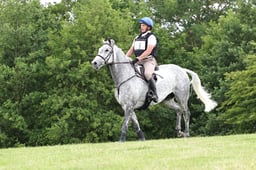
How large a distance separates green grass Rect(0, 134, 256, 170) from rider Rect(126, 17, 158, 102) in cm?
278

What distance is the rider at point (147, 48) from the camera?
51.5ft

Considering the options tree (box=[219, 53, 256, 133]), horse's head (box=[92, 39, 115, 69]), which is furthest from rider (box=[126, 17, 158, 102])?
tree (box=[219, 53, 256, 133])

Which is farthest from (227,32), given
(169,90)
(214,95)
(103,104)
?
(169,90)

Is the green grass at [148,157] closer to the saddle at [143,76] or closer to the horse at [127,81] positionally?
the horse at [127,81]

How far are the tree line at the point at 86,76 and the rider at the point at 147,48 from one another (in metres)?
21.7

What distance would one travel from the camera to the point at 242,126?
3806 centimetres

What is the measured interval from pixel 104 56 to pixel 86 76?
2618 centimetres

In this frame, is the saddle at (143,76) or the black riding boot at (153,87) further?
the black riding boot at (153,87)

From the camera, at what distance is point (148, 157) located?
11.1m


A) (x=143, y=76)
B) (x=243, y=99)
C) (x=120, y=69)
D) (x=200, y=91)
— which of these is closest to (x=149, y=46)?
(x=143, y=76)

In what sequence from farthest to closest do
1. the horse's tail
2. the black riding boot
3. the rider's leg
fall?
the horse's tail < the black riding boot < the rider's leg

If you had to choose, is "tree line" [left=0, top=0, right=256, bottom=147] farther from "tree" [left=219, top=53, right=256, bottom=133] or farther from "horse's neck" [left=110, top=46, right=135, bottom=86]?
"horse's neck" [left=110, top=46, right=135, bottom=86]

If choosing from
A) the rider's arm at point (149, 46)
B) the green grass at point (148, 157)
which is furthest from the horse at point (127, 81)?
the green grass at point (148, 157)

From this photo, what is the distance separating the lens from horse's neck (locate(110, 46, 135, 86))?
15.6 m
